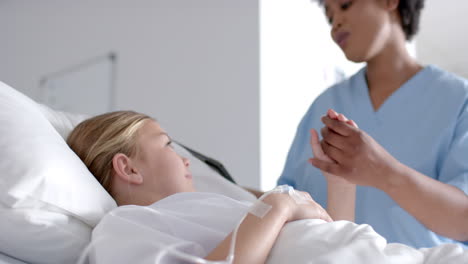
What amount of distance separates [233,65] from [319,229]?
1825 mm

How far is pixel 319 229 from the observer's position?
0.74m

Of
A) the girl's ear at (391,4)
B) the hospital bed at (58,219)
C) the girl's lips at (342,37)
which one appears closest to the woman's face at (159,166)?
the hospital bed at (58,219)

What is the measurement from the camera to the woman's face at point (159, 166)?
1.04 meters

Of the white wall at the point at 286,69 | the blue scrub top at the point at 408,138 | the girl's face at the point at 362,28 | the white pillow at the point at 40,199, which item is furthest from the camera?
the white wall at the point at 286,69

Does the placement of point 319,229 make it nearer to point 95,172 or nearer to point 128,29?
point 95,172

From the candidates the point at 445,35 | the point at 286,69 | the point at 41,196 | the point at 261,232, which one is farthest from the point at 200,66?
the point at 445,35

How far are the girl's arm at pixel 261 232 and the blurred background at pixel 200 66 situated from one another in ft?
4.95

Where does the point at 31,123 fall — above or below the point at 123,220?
above

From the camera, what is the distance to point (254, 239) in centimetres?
69

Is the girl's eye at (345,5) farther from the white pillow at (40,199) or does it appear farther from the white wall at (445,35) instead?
the white wall at (445,35)

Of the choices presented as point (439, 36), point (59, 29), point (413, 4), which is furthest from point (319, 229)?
point (439, 36)

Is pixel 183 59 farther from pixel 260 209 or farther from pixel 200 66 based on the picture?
Answer: pixel 260 209

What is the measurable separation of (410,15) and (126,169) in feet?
3.15

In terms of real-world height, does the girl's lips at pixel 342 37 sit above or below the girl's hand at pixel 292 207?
above
